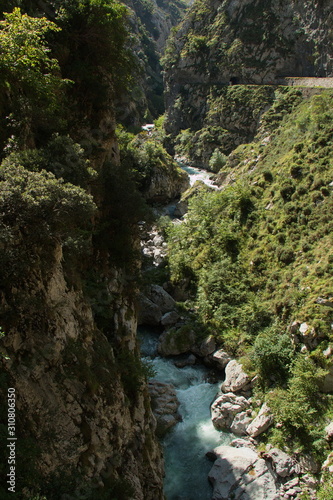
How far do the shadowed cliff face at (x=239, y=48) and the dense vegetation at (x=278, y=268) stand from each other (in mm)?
20671

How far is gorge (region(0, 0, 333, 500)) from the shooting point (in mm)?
8906

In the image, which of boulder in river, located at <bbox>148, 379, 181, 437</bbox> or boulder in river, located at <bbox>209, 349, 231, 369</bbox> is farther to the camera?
boulder in river, located at <bbox>209, 349, 231, 369</bbox>

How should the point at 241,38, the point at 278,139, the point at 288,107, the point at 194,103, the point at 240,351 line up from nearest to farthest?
the point at 240,351 → the point at 278,139 → the point at 288,107 → the point at 241,38 → the point at 194,103

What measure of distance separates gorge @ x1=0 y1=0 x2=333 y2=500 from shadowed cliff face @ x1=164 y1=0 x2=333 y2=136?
20.8 meters

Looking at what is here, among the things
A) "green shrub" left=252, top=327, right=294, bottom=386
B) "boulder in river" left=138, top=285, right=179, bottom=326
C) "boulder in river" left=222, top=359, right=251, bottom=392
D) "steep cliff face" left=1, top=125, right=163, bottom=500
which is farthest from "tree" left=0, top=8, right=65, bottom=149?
"boulder in river" left=222, top=359, right=251, bottom=392

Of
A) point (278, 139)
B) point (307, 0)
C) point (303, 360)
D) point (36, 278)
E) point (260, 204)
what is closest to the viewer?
point (36, 278)

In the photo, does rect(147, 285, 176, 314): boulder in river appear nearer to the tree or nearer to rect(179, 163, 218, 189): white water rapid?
the tree

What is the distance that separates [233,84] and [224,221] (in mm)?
38234

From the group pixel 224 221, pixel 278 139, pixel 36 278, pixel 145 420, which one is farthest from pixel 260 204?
pixel 36 278

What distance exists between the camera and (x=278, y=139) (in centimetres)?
3634

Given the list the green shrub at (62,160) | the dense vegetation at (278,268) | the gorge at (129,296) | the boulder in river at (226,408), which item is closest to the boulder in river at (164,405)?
the gorge at (129,296)

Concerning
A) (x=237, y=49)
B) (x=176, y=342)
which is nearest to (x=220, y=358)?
(x=176, y=342)

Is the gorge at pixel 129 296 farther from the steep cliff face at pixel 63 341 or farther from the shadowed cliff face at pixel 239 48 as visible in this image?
the shadowed cliff face at pixel 239 48

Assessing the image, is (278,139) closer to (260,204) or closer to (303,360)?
(260,204)
